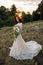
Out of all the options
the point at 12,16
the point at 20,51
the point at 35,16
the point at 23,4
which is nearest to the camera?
the point at 20,51

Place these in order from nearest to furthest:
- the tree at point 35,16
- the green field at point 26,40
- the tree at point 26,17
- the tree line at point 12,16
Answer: the green field at point 26,40 < the tree line at point 12,16 < the tree at point 26,17 < the tree at point 35,16

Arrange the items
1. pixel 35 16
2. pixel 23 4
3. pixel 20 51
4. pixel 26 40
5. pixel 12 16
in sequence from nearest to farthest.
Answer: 1. pixel 20 51
2. pixel 26 40
3. pixel 12 16
4. pixel 35 16
5. pixel 23 4

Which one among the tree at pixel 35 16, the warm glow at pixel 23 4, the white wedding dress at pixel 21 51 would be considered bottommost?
the warm glow at pixel 23 4

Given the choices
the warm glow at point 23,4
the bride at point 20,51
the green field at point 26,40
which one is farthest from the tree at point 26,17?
A: the bride at point 20,51

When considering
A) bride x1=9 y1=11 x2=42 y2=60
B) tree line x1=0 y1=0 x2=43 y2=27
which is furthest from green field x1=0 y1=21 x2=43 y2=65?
tree line x1=0 y1=0 x2=43 y2=27

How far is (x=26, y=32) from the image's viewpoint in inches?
288

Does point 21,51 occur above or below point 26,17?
above

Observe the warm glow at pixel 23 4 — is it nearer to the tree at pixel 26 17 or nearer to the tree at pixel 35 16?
the tree at pixel 35 16

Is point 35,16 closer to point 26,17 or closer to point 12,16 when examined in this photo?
point 26,17

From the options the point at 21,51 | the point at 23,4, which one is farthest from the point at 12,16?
the point at 21,51

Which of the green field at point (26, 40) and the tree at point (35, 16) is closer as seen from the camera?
the green field at point (26, 40)

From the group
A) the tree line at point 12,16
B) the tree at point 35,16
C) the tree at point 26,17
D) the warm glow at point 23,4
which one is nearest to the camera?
the tree line at point 12,16

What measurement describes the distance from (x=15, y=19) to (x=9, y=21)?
298 millimetres

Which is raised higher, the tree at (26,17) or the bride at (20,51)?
the bride at (20,51)
